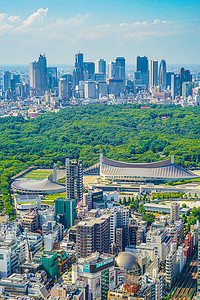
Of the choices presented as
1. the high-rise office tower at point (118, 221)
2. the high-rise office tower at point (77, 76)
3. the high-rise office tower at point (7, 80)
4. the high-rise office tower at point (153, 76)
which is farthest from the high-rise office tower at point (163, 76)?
the high-rise office tower at point (118, 221)

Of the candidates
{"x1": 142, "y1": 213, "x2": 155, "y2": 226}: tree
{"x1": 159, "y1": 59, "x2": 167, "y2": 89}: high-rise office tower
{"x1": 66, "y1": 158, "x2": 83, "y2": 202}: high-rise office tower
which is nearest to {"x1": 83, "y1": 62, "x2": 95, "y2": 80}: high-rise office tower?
{"x1": 159, "y1": 59, "x2": 167, "y2": 89}: high-rise office tower

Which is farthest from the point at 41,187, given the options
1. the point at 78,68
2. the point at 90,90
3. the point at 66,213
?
the point at 78,68

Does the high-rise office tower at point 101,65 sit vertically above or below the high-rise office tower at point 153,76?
above

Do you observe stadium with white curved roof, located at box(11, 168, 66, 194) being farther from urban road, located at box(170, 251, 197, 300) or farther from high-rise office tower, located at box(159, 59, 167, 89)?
high-rise office tower, located at box(159, 59, 167, 89)

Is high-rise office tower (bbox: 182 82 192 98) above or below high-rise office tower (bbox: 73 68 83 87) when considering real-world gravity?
below

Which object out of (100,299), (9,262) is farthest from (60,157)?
(100,299)

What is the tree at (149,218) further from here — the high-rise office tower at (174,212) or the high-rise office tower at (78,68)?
the high-rise office tower at (78,68)

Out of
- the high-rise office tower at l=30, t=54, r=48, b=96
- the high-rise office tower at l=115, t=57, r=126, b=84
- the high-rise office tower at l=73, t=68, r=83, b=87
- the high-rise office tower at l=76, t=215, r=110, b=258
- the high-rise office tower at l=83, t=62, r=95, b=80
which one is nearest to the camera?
the high-rise office tower at l=76, t=215, r=110, b=258

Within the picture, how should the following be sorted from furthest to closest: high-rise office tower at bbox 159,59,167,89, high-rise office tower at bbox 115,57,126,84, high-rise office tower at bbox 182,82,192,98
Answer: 1. high-rise office tower at bbox 159,59,167,89
2. high-rise office tower at bbox 115,57,126,84
3. high-rise office tower at bbox 182,82,192,98
